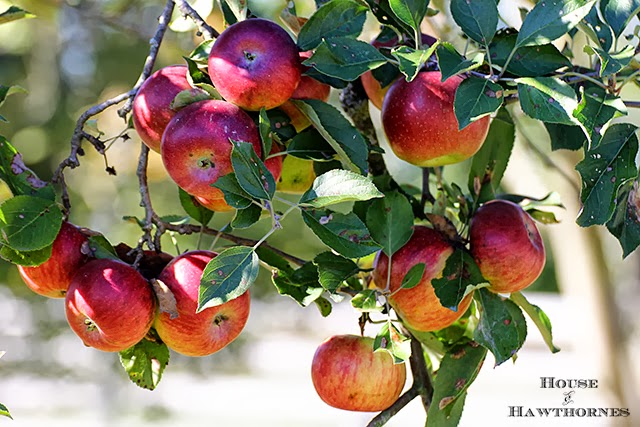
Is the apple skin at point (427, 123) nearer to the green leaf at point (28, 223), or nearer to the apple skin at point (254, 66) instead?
the apple skin at point (254, 66)

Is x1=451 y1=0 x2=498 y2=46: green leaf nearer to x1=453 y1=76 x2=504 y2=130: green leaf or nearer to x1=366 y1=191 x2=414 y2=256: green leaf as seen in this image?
x1=453 y1=76 x2=504 y2=130: green leaf

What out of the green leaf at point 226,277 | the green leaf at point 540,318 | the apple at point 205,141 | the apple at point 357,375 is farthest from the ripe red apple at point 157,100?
the green leaf at point 540,318

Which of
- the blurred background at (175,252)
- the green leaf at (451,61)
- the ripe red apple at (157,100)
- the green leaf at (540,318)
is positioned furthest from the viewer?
the blurred background at (175,252)

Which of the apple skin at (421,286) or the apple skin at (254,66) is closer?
the apple skin at (254,66)

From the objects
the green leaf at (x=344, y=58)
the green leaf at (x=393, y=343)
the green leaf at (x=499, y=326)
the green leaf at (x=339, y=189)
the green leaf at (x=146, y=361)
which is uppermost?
the green leaf at (x=344, y=58)

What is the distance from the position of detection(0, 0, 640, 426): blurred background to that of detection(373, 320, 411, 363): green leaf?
0.23m

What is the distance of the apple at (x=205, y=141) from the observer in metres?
0.58

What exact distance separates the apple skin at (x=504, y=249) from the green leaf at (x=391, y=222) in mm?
71

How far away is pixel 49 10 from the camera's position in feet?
5.18

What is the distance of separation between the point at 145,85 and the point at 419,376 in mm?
378

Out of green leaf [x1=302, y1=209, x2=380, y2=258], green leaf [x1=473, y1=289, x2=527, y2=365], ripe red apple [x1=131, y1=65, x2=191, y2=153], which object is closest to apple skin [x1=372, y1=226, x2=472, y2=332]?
green leaf [x1=473, y1=289, x2=527, y2=365]

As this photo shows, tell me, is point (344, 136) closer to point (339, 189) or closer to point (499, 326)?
point (339, 189)

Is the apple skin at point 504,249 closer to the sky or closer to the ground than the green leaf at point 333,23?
closer to the ground

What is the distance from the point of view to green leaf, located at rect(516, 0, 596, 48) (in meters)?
0.54
